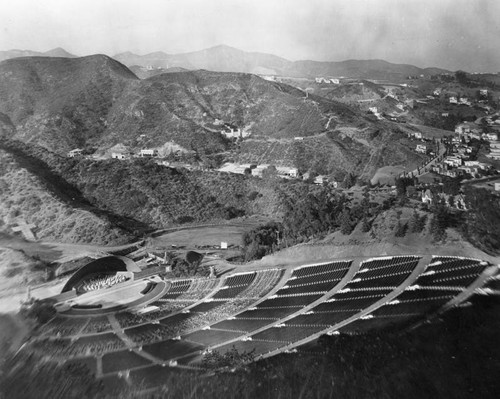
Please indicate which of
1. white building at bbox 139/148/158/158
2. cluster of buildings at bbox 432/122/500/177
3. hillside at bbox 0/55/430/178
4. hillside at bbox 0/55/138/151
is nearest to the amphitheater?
cluster of buildings at bbox 432/122/500/177

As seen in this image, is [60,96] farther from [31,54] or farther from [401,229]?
[401,229]

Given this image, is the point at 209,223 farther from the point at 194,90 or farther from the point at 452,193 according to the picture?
the point at 194,90

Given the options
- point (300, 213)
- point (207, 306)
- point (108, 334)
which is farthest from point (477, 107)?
point (108, 334)

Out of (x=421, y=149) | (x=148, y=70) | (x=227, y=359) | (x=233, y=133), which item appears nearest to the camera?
(x=227, y=359)

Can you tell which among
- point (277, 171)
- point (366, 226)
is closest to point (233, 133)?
point (277, 171)

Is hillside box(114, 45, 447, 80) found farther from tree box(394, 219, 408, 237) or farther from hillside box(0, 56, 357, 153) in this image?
tree box(394, 219, 408, 237)

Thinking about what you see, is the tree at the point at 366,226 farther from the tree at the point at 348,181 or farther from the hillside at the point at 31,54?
the hillside at the point at 31,54

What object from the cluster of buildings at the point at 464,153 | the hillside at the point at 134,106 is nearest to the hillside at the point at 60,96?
the hillside at the point at 134,106
